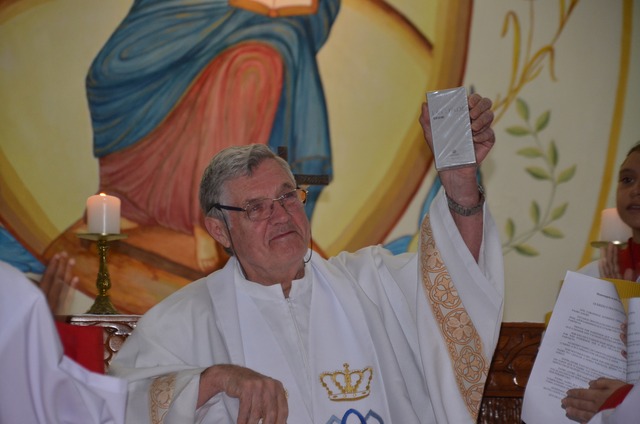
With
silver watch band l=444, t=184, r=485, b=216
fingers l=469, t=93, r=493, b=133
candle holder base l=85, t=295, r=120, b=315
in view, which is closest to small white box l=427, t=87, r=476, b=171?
fingers l=469, t=93, r=493, b=133

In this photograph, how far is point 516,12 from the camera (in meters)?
6.38

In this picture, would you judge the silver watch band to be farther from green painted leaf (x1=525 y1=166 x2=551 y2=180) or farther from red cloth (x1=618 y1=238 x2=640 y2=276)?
green painted leaf (x1=525 y1=166 x2=551 y2=180)

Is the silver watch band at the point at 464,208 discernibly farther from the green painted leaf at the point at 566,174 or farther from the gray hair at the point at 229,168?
the green painted leaf at the point at 566,174

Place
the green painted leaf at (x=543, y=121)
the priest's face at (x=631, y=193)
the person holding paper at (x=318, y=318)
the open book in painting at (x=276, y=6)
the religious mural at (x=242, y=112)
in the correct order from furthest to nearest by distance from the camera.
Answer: the green painted leaf at (x=543, y=121) < the open book in painting at (x=276, y=6) < the religious mural at (x=242, y=112) < the priest's face at (x=631, y=193) < the person holding paper at (x=318, y=318)

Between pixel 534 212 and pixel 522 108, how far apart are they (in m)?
0.75

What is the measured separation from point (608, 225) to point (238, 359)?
8.46 ft

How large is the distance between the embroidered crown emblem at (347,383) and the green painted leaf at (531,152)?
10.7 feet

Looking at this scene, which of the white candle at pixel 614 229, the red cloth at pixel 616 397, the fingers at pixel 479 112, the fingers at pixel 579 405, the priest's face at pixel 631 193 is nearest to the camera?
the red cloth at pixel 616 397

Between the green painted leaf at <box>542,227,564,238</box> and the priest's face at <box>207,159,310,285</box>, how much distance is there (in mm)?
3032

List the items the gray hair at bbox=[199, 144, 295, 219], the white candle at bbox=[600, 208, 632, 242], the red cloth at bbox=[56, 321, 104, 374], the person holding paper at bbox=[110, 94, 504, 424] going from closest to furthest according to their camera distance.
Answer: the red cloth at bbox=[56, 321, 104, 374] < the person holding paper at bbox=[110, 94, 504, 424] < the gray hair at bbox=[199, 144, 295, 219] < the white candle at bbox=[600, 208, 632, 242]

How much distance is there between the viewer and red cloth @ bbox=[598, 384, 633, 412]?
2751 mm

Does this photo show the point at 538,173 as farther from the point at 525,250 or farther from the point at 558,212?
the point at 525,250

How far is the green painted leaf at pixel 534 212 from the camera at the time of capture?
6.28 m

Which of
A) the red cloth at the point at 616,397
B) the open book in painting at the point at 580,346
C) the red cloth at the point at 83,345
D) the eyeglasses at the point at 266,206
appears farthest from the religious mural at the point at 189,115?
the red cloth at the point at 83,345
